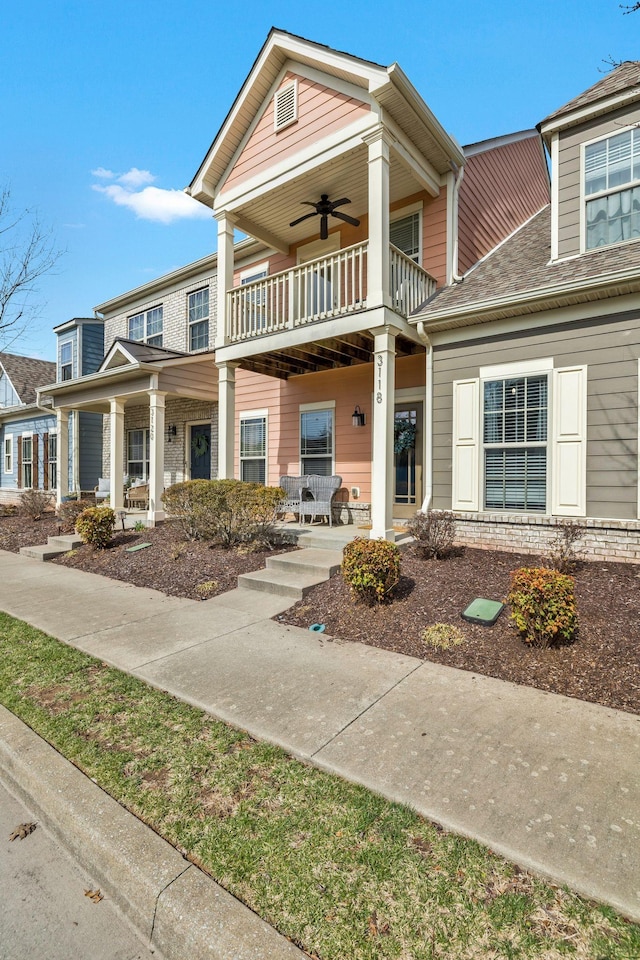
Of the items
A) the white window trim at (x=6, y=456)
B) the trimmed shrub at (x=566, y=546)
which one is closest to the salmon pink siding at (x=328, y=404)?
the trimmed shrub at (x=566, y=546)

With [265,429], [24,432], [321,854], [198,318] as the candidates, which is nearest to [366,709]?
[321,854]

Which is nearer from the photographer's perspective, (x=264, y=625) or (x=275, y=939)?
(x=275, y=939)

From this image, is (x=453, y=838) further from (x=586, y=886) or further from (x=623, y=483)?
(x=623, y=483)

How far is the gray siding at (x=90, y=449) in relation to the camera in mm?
16609

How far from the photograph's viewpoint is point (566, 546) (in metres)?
5.72

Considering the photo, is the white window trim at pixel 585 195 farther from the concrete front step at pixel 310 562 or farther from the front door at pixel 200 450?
the front door at pixel 200 450

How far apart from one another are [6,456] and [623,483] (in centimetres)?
2204

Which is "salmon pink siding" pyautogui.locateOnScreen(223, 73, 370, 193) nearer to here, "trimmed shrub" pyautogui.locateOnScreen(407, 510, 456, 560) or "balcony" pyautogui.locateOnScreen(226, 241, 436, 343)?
"balcony" pyautogui.locateOnScreen(226, 241, 436, 343)

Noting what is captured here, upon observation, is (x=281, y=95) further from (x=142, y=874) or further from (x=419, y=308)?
(x=142, y=874)

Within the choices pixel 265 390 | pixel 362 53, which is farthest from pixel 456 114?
pixel 265 390

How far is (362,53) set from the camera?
23.0ft

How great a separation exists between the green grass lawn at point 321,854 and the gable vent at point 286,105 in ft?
31.0

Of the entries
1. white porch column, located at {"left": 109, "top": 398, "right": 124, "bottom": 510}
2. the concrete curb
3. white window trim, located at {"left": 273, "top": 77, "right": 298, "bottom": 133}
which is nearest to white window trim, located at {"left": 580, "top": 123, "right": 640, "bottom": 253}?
white window trim, located at {"left": 273, "top": 77, "right": 298, "bottom": 133}

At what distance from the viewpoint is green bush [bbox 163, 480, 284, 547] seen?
7.29 metres
